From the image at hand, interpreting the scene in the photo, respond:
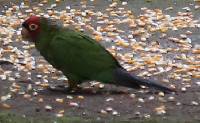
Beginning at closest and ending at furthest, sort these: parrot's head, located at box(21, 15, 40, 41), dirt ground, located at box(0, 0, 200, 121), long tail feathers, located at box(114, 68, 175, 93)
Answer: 1. dirt ground, located at box(0, 0, 200, 121)
2. long tail feathers, located at box(114, 68, 175, 93)
3. parrot's head, located at box(21, 15, 40, 41)

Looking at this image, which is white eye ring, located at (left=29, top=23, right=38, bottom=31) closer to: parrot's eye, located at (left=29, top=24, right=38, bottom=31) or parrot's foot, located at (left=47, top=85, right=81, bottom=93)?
parrot's eye, located at (left=29, top=24, right=38, bottom=31)

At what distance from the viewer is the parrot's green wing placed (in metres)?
5.24

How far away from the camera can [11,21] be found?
786cm

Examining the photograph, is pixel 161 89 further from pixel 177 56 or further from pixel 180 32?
pixel 180 32

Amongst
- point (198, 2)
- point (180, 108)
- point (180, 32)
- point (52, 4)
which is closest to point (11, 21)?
point (52, 4)

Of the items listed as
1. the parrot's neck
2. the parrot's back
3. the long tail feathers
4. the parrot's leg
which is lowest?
the parrot's leg

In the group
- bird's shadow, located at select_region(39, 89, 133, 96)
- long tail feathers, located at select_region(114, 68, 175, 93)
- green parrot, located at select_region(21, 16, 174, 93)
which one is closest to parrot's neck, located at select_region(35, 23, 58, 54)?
green parrot, located at select_region(21, 16, 174, 93)

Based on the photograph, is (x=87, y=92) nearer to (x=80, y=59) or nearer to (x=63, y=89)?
(x=63, y=89)

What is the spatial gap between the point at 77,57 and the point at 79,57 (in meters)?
0.02

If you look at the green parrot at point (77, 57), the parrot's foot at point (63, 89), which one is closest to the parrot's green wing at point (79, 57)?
the green parrot at point (77, 57)

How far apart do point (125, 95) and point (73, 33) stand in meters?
0.69

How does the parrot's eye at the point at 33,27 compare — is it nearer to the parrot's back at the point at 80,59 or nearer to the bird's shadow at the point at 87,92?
the parrot's back at the point at 80,59

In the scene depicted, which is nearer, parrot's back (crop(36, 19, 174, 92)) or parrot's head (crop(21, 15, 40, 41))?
parrot's back (crop(36, 19, 174, 92))

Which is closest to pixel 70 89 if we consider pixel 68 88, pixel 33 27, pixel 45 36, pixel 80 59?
pixel 68 88
